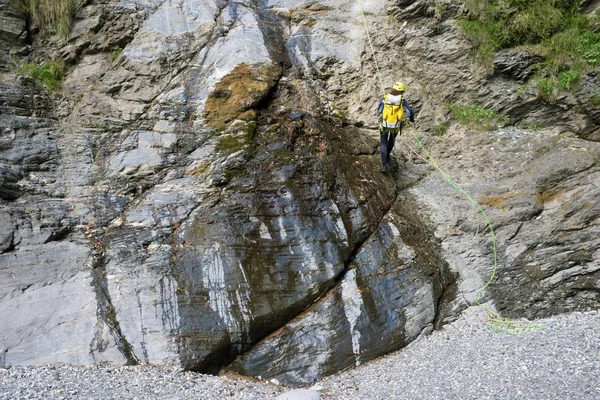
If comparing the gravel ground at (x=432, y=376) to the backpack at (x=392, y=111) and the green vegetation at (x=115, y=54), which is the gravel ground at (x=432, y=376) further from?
the green vegetation at (x=115, y=54)

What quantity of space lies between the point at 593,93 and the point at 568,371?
6018 mm

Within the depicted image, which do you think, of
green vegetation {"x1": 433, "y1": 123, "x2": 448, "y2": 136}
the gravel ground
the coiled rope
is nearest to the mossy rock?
the coiled rope

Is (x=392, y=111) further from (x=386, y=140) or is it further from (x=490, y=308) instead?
(x=490, y=308)

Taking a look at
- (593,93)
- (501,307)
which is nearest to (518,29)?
(593,93)

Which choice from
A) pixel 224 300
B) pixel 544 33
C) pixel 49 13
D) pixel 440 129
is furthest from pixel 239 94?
pixel 544 33

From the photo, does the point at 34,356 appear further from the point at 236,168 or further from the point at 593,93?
the point at 593,93

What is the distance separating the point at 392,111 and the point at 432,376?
4479mm

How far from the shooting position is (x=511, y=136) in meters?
9.70

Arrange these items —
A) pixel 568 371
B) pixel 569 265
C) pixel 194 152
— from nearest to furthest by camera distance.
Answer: pixel 568 371 → pixel 569 265 → pixel 194 152

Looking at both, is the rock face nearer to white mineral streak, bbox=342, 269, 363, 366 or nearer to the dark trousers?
white mineral streak, bbox=342, 269, 363, 366

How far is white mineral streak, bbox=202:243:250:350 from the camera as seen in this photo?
698cm

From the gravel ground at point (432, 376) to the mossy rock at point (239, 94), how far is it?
4675mm

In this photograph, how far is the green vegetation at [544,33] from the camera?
9734mm

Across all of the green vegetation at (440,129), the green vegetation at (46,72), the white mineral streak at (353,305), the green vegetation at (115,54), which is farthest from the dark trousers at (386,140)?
the green vegetation at (46,72)
